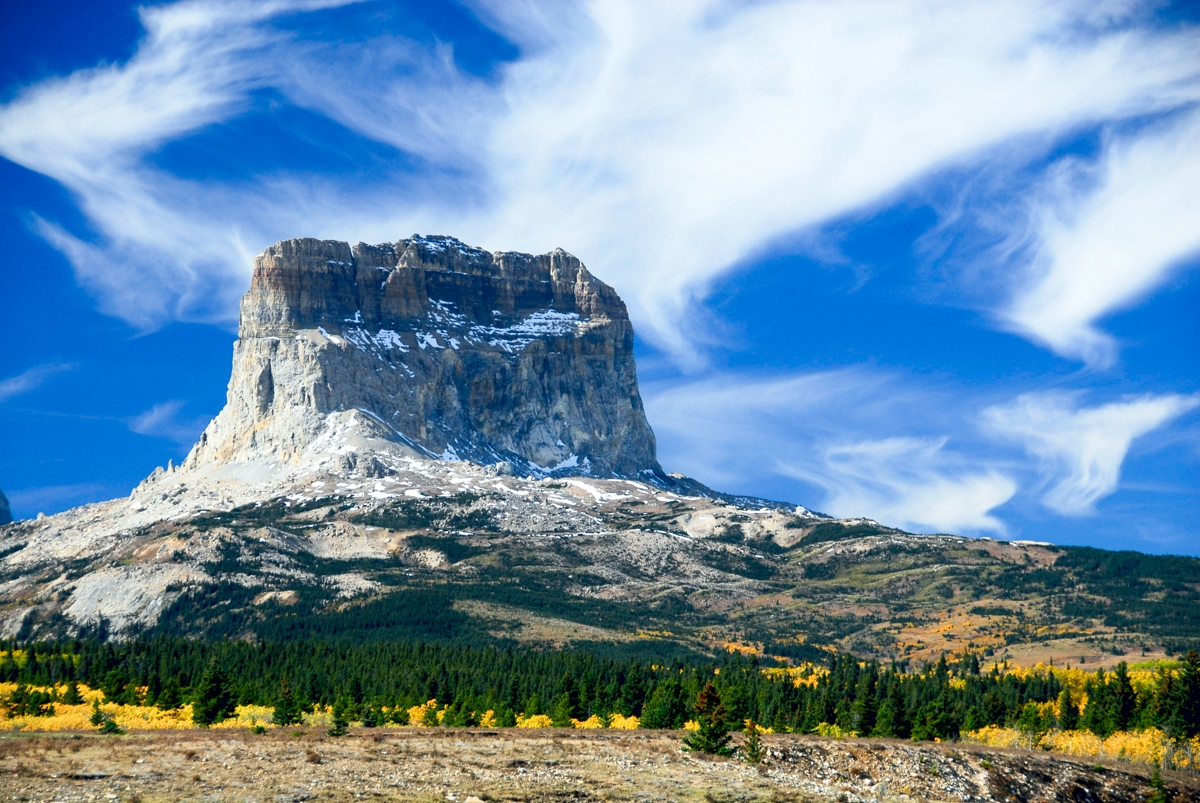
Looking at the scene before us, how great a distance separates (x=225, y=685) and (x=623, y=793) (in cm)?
8469

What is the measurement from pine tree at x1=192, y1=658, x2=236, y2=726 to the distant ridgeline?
0.32 metres

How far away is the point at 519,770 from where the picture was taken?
3182 inches

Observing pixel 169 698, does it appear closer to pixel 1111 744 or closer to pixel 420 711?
pixel 420 711

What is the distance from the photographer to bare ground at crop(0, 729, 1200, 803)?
6931 centimetres

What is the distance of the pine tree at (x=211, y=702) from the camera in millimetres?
126562

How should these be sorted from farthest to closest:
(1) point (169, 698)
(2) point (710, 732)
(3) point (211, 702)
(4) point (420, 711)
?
1. (4) point (420, 711)
2. (1) point (169, 698)
3. (3) point (211, 702)
4. (2) point (710, 732)

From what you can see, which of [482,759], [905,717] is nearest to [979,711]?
[905,717]

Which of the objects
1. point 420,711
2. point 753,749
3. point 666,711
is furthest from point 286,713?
point 753,749

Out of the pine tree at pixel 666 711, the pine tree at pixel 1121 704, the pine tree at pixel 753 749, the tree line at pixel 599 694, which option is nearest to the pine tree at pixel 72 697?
the tree line at pixel 599 694

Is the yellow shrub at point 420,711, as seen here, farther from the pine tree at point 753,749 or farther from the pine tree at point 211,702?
the pine tree at point 753,749

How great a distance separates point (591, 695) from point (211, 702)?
52218 mm

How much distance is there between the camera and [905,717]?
453 feet

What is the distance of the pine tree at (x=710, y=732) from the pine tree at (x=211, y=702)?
58.4 metres

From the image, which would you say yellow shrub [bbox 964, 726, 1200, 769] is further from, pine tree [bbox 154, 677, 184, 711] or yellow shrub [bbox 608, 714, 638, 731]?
pine tree [bbox 154, 677, 184, 711]
